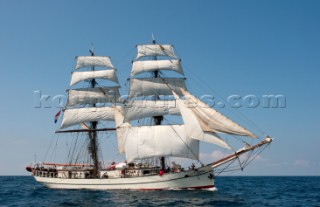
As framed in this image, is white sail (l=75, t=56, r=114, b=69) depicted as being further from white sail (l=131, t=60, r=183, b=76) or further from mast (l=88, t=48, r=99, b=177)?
white sail (l=131, t=60, r=183, b=76)

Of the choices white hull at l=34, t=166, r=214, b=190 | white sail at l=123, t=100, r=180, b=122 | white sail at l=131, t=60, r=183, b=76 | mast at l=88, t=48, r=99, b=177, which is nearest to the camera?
white hull at l=34, t=166, r=214, b=190

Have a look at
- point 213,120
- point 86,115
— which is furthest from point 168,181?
point 86,115

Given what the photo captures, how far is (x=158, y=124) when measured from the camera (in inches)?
2157

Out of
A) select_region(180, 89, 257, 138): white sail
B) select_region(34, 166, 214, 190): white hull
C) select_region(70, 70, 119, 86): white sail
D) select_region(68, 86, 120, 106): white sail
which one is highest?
select_region(70, 70, 119, 86): white sail

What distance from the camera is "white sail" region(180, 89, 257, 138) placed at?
1636 inches

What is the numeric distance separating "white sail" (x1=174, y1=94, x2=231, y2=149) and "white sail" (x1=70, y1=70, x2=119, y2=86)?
18303 mm

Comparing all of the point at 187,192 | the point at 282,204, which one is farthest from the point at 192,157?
the point at 282,204

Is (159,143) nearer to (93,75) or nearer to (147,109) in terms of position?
(147,109)

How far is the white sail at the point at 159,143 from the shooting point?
49.6 meters

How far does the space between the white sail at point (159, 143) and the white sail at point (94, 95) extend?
11.2 metres

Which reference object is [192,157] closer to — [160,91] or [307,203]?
[160,91]

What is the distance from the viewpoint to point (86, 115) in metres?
62.6

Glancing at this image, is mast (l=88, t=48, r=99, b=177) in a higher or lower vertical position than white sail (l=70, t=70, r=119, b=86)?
lower

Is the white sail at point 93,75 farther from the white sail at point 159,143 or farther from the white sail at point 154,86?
the white sail at point 159,143
